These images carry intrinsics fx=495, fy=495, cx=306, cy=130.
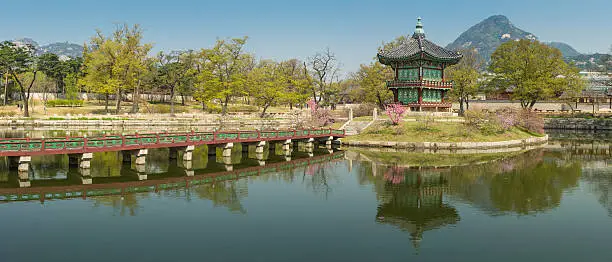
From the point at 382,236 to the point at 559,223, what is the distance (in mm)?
8588

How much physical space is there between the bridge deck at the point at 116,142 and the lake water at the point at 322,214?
65.7 inches

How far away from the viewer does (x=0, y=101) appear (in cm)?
9750

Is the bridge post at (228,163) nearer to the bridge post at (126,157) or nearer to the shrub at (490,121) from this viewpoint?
the bridge post at (126,157)

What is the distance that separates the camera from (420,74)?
64938 millimetres

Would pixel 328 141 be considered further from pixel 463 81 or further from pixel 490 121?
pixel 463 81

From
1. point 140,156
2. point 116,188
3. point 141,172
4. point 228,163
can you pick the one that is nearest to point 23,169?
point 141,172

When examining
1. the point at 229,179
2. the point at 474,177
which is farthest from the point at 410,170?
the point at 229,179

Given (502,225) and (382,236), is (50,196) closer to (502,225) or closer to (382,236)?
(382,236)

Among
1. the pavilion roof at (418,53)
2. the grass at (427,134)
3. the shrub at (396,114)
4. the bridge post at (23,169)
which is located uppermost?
the pavilion roof at (418,53)

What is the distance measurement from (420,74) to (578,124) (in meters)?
37.1

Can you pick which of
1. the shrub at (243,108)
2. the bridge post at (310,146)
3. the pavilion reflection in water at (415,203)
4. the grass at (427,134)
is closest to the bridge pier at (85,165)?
the pavilion reflection in water at (415,203)

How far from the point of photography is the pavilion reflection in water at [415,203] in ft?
72.7

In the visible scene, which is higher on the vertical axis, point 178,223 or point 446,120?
point 446,120

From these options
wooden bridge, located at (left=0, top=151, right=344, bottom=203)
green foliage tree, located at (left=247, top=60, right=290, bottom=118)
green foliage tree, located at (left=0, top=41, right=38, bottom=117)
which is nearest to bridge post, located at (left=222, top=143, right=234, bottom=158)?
wooden bridge, located at (left=0, top=151, right=344, bottom=203)
